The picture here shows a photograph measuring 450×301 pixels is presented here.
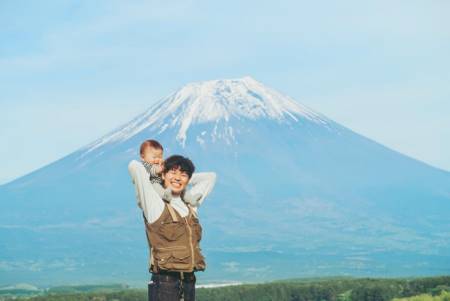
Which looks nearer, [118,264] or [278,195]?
[118,264]

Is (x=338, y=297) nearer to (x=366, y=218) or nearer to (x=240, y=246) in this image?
(x=240, y=246)

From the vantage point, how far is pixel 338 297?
23547mm

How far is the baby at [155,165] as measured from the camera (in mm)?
5406

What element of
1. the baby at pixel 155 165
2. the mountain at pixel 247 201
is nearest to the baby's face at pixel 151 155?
the baby at pixel 155 165

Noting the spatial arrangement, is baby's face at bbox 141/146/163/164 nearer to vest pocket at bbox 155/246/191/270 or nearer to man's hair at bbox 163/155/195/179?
man's hair at bbox 163/155/195/179

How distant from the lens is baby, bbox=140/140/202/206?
5.41 meters

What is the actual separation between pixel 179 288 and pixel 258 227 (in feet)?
474

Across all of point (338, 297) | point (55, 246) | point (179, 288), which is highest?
point (55, 246)

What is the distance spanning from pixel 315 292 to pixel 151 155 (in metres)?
19.8

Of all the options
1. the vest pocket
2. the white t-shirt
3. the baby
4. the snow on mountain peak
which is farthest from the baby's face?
the snow on mountain peak

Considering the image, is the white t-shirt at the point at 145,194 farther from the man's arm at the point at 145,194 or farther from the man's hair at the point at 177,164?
the man's hair at the point at 177,164

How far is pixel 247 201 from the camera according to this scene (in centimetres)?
16112

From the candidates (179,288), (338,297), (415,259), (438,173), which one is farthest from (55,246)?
(179,288)

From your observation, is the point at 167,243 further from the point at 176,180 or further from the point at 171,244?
the point at 176,180
